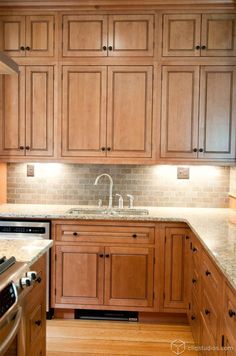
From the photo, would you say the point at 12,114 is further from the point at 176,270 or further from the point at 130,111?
the point at 176,270

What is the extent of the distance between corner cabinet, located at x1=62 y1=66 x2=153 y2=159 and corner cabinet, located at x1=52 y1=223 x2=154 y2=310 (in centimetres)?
73

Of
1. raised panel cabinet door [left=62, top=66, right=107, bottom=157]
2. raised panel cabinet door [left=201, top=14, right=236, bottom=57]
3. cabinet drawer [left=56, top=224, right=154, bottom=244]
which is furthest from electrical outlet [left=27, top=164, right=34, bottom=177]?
raised panel cabinet door [left=201, top=14, right=236, bottom=57]

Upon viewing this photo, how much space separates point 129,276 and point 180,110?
158 cm

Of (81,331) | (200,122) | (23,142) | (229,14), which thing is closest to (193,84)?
(200,122)

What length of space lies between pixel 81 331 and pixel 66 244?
2.40 feet

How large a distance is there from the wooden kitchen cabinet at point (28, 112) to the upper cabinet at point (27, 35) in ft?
0.53

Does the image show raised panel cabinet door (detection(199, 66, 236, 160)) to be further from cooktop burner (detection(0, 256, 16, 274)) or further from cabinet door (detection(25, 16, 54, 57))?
cooktop burner (detection(0, 256, 16, 274))

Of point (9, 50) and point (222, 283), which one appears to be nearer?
point (222, 283)

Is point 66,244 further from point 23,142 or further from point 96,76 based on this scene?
point 96,76

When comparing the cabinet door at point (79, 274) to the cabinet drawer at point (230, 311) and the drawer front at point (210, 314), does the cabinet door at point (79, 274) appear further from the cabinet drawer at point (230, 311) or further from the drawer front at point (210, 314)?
the cabinet drawer at point (230, 311)

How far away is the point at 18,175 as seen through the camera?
360cm

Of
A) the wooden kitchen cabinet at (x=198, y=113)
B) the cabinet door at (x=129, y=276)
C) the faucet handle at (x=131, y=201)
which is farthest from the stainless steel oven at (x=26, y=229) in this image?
the wooden kitchen cabinet at (x=198, y=113)

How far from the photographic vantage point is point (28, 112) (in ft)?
10.7

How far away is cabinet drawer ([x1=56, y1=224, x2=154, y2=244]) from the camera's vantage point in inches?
117
